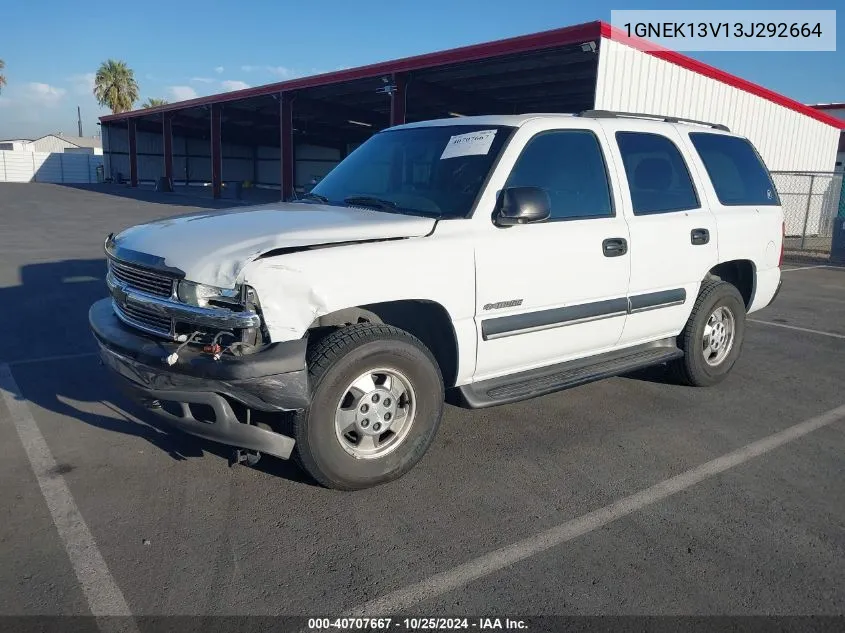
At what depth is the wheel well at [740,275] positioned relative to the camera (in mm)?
5758

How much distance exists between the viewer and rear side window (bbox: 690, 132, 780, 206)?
18.0 ft

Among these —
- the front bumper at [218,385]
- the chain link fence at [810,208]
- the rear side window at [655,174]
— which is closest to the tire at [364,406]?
the front bumper at [218,385]

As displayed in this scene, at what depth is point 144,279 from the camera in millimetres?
3607

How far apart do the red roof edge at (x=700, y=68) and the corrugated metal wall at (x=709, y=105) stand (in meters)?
0.10

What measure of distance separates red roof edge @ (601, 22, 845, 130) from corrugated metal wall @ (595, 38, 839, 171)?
100 mm

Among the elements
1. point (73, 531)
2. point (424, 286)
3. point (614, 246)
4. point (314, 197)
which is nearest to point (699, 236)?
point (614, 246)

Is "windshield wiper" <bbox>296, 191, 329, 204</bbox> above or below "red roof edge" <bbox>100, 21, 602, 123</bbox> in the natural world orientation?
below

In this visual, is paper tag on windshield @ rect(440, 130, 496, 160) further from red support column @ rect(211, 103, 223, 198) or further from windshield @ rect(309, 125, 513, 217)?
red support column @ rect(211, 103, 223, 198)

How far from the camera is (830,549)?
3.21m

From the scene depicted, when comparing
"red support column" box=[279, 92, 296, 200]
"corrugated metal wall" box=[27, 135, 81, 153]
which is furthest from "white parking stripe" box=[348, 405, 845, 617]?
"corrugated metal wall" box=[27, 135, 81, 153]

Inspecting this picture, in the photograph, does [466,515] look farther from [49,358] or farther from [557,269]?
[49,358]

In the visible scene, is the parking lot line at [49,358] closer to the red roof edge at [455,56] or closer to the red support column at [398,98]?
the red roof edge at [455,56]

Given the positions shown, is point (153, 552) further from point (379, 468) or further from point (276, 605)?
point (379, 468)

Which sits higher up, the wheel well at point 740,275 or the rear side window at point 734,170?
the rear side window at point 734,170
